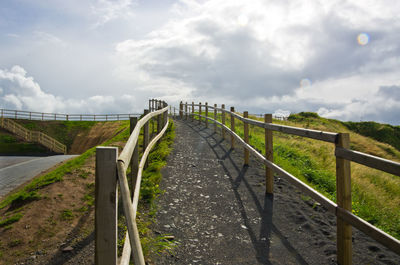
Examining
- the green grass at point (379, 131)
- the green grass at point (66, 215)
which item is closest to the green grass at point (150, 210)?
the green grass at point (66, 215)

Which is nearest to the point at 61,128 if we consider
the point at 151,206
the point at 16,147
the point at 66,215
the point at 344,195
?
the point at 16,147

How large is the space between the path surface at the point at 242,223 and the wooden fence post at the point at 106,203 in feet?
5.15

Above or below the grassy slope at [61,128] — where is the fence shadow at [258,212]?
below

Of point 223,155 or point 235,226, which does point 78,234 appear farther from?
point 223,155

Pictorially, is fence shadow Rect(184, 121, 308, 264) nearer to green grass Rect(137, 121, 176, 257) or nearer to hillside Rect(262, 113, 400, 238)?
green grass Rect(137, 121, 176, 257)

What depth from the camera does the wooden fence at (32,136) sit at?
3111 cm

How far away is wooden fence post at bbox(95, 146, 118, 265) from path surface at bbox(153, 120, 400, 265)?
5.15 ft

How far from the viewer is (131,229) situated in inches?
76.0

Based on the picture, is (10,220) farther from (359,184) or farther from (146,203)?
(359,184)

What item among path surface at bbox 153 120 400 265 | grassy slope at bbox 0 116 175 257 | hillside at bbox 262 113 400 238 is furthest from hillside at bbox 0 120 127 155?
path surface at bbox 153 120 400 265

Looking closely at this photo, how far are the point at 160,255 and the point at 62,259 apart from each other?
1.59 metres

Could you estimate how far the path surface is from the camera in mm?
3662

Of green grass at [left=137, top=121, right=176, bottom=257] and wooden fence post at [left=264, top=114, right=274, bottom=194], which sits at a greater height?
wooden fence post at [left=264, top=114, right=274, bottom=194]

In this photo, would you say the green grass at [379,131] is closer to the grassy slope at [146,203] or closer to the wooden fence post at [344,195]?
the grassy slope at [146,203]
